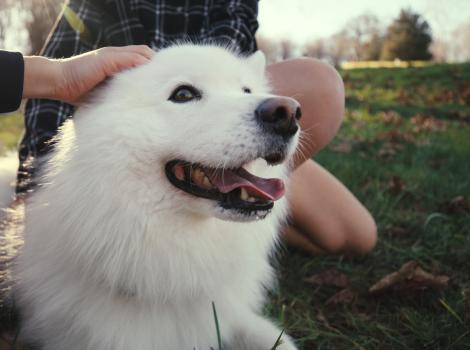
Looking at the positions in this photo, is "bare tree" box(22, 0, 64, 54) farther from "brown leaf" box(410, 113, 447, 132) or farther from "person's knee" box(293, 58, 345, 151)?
"brown leaf" box(410, 113, 447, 132)

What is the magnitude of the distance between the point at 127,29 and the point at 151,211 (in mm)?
1246

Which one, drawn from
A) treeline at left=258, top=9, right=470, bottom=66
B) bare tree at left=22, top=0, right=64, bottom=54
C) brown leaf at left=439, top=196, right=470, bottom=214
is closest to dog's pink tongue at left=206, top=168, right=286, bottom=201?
bare tree at left=22, top=0, right=64, bottom=54

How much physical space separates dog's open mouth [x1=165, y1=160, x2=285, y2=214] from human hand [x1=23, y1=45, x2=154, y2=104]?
420mm

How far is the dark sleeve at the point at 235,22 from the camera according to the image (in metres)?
2.27

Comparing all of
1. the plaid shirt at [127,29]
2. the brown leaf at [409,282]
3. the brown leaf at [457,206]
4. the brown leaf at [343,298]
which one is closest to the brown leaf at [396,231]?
the brown leaf at [457,206]

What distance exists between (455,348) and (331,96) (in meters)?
1.30

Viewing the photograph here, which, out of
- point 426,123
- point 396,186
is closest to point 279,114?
point 396,186

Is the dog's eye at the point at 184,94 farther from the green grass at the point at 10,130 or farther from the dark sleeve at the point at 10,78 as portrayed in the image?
the green grass at the point at 10,130

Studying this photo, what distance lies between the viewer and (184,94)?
155 centimetres

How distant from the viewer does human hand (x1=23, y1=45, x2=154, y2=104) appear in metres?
1.45

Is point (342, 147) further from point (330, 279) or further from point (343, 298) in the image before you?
point (343, 298)

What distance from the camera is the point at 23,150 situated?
2094 mm

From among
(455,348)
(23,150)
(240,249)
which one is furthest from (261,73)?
(455,348)

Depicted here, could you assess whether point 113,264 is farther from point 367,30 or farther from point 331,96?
point 367,30
